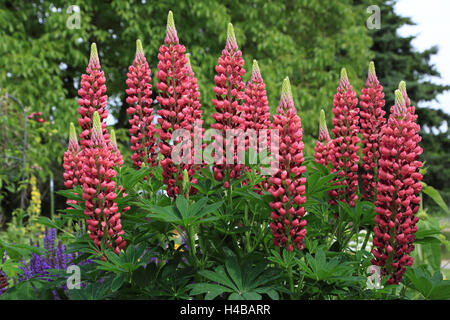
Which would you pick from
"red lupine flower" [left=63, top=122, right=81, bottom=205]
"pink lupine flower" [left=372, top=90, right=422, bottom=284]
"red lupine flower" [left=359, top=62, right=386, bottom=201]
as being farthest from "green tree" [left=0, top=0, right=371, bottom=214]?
"pink lupine flower" [left=372, top=90, right=422, bottom=284]

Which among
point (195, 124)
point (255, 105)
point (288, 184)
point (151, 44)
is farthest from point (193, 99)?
point (151, 44)

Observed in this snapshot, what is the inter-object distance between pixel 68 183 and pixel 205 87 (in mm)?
8506

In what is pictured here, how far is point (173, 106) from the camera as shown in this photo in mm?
2082

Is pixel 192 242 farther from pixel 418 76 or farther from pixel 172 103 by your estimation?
pixel 418 76

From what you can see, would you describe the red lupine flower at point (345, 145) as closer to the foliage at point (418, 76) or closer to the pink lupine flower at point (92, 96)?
the pink lupine flower at point (92, 96)

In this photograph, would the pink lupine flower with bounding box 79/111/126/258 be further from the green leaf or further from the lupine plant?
the green leaf

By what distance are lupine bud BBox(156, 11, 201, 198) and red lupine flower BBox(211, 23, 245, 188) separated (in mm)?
133

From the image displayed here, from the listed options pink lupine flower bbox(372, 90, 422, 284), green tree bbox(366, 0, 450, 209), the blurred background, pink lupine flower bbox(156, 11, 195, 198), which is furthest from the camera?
green tree bbox(366, 0, 450, 209)

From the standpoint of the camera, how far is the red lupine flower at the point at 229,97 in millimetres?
2077

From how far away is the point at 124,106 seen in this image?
45.1 feet

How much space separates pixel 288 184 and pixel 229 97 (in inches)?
20.9

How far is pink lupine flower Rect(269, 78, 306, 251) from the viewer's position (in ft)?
5.99

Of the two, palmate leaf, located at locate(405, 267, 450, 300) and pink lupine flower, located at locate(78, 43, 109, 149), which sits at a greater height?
pink lupine flower, located at locate(78, 43, 109, 149)

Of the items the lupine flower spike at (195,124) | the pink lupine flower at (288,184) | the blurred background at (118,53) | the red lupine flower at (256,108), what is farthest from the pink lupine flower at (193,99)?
the blurred background at (118,53)
